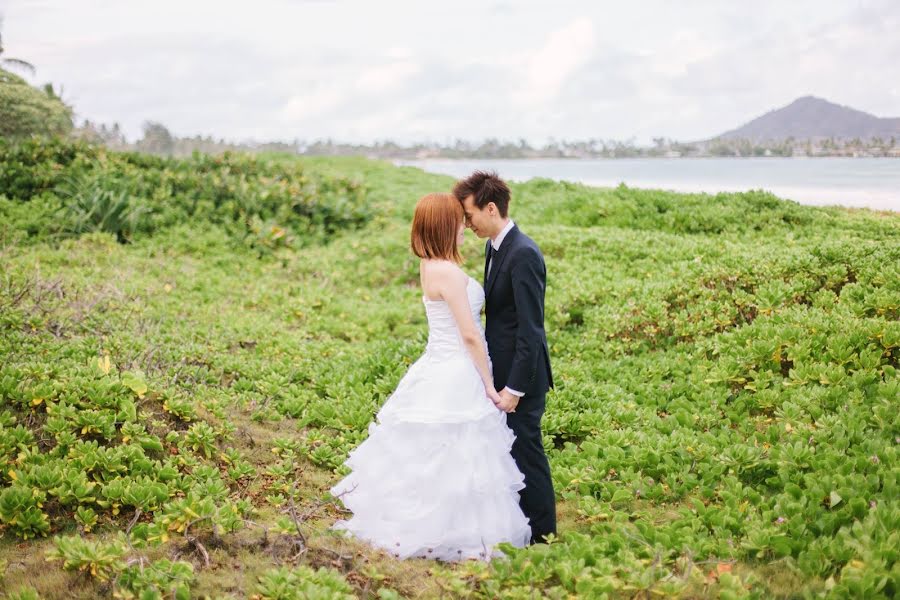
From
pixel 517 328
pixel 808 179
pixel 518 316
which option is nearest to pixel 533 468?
pixel 517 328

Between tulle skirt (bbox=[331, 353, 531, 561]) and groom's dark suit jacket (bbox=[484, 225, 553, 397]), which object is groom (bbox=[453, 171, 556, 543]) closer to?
groom's dark suit jacket (bbox=[484, 225, 553, 397])

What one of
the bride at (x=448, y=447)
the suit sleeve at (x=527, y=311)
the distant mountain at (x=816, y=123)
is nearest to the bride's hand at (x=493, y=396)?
the bride at (x=448, y=447)

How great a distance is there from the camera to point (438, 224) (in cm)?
434

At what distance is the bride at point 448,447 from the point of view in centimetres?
431

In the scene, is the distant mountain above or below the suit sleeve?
above

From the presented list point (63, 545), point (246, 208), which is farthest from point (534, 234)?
point (63, 545)

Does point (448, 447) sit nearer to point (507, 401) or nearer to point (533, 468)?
point (507, 401)

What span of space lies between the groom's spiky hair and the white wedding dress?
1.88 ft

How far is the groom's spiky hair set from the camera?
4.39 metres

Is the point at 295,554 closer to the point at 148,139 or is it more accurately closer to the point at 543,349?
the point at 543,349

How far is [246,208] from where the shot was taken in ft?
51.9

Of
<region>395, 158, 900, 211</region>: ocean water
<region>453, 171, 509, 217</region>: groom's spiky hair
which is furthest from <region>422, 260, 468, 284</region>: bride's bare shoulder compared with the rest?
<region>395, 158, 900, 211</region>: ocean water

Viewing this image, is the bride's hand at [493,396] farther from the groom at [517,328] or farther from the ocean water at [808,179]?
the ocean water at [808,179]

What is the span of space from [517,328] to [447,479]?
3.69 ft
